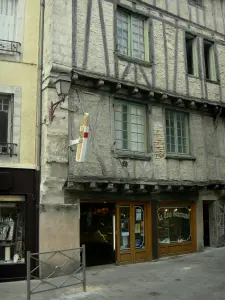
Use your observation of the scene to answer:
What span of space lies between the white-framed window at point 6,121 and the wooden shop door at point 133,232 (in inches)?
140

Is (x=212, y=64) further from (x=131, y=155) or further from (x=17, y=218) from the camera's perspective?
(x=17, y=218)

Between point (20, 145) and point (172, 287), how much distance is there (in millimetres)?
4916

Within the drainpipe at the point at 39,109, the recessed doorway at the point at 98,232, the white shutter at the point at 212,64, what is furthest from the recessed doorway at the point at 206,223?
the drainpipe at the point at 39,109

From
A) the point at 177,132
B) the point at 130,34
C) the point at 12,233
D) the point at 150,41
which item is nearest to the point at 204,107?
the point at 177,132

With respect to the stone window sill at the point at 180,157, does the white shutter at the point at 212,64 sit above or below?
above

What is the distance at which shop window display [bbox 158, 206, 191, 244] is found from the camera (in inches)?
458

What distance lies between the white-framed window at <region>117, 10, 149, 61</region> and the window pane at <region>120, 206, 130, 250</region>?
472 centimetres

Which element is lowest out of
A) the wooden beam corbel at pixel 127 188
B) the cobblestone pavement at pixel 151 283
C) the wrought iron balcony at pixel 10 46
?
the cobblestone pavement at pixel 151 283

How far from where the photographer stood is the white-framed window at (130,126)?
10.8 metres

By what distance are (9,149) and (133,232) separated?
4.30m

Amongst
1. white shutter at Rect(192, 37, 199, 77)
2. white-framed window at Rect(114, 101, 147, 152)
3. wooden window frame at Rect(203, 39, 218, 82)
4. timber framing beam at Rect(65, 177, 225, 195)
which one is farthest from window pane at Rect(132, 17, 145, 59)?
timber framing beam at Rect(65, 177, 225, 195)

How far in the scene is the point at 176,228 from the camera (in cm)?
1200

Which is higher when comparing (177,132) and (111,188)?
(177,132)

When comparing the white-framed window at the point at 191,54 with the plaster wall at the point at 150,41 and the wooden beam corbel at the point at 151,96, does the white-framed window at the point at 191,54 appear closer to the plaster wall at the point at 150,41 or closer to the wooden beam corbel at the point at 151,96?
A: the plaster wall at the point at 150,41
